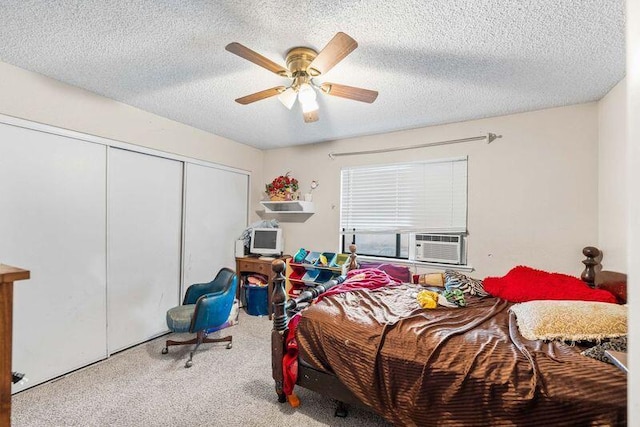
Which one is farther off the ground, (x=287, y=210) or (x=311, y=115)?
(x=311, y=115)

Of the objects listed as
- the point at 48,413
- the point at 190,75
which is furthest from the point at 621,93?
the point at 48,413

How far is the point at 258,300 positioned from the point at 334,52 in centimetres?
320

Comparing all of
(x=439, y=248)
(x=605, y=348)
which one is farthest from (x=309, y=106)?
(x=439, y=248)

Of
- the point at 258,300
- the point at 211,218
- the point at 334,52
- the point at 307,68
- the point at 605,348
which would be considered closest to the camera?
the point at 605,348

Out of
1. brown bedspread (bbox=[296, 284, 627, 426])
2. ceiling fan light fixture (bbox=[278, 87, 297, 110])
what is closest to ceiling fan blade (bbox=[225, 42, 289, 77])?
ceiling fan light fixture (bbox=[278, 87, 297, 110])

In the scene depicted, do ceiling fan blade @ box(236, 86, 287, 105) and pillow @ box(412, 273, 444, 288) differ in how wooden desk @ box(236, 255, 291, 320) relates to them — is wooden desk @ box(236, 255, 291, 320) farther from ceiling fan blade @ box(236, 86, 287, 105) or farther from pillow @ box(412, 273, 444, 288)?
ceiling fan blade @ box(236, 86, 287, 105)

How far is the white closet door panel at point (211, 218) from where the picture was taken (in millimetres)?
3455

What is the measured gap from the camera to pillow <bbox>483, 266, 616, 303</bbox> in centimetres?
204

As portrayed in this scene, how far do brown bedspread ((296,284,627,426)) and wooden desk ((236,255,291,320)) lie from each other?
1851 millimetres

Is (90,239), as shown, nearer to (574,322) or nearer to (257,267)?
(257,267)

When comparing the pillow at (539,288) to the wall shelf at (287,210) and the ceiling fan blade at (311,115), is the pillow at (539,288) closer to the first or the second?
the ceiling fan blade at (311,115)

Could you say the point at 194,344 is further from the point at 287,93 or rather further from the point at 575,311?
the point at 575,311

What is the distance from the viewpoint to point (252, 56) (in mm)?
1553

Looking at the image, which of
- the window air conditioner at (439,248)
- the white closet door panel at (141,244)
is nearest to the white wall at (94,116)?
the white closet door panel at (141,244)
